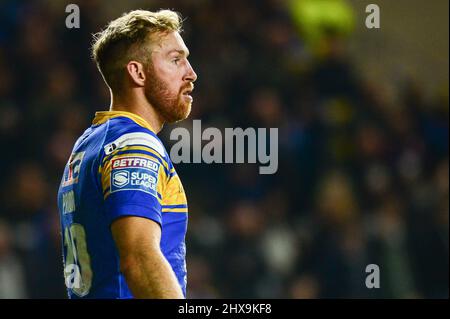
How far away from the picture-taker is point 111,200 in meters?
2.54

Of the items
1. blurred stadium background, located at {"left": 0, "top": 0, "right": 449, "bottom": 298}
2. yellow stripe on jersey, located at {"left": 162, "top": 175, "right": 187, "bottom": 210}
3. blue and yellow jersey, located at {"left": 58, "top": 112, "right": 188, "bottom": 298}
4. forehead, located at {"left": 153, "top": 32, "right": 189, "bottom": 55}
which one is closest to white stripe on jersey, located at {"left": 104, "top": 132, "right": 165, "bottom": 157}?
blue and yellow jersey, located at {"left": 58, "top": 112, "right": 188, "bottom": 298}

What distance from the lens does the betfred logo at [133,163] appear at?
102 inches

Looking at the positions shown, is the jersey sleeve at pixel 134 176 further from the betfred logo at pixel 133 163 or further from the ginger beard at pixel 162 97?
the ginger beard at pixel 162 97

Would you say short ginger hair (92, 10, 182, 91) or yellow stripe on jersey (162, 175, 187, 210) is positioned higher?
short ginger hair (92, 10, 182, 91)

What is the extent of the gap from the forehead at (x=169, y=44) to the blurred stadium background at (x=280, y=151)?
3549 mm

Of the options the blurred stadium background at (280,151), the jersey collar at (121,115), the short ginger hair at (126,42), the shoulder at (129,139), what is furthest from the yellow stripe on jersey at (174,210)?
the blurred stadium background at (280,151)

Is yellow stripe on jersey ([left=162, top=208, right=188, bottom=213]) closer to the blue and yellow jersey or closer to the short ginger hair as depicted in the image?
the blue and yellow jersey

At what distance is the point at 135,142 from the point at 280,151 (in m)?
5.08

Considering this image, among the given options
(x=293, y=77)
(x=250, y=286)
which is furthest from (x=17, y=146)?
(x=293, y=77)

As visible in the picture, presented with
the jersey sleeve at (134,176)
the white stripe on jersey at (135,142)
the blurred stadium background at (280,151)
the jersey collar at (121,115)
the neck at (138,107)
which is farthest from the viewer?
the blurred stadium background at (280,151)

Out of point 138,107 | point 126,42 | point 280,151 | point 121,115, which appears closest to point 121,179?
point 121,115

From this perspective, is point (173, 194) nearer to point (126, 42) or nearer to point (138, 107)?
point (138, 107)

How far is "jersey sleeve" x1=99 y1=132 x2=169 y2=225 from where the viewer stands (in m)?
2.51

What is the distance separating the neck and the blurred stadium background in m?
3.46
